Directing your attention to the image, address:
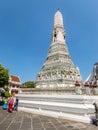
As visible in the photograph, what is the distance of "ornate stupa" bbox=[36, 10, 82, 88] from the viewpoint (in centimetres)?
3882

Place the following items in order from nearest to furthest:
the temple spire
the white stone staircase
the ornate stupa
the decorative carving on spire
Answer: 1. the white stone staircase
2. the ornate stupa
3. the decorative carving on spire
4. the temple spire

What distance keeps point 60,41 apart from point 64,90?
95.0 feet

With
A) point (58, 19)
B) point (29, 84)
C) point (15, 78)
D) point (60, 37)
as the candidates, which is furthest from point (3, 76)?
point (15, 78)

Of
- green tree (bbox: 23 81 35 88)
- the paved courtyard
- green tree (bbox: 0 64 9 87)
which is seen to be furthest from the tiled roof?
the paved courtyard

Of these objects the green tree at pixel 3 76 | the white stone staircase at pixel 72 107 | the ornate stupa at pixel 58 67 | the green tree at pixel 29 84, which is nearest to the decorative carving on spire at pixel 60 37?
the ornate stupa at pixel 58 67

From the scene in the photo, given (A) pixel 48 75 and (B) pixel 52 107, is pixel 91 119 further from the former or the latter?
(A) pixel 48 75

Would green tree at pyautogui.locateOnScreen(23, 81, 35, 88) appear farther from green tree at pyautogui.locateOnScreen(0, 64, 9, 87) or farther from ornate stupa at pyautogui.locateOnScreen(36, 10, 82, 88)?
green tree at pyautogui.locateOnScreen(0, 64, 9, 87)

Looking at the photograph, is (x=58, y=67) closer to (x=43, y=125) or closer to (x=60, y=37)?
(x=60, y=37)

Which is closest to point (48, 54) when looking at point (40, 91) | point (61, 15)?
point (61, 15)

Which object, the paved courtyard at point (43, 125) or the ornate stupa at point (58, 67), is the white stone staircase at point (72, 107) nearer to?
the paved courtyard at point (43, 125)

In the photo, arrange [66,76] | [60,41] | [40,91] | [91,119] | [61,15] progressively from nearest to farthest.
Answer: [91,119] < [40,91] < [66,76] < [60,41] < [61,15]

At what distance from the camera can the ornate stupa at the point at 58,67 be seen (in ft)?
127

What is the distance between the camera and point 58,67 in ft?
132

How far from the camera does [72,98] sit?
12.3m
